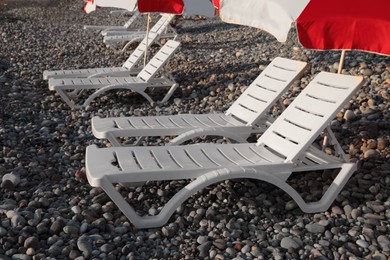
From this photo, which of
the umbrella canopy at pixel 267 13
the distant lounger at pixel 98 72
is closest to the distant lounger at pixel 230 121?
the umbrella canopy at pixel 267 13

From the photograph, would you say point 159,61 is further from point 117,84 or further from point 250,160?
point 250,160

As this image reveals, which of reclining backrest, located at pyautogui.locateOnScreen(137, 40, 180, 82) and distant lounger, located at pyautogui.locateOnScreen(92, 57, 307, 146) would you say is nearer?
distant lounger, located at pyautogui.locateOnScreen(92, 57, 307, 146)

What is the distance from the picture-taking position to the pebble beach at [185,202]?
324cm

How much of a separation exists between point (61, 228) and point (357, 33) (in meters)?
2.47

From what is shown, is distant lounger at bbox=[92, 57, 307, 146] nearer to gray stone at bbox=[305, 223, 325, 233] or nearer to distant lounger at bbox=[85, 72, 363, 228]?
distant lounger at bbox=[85, 72, 363, 228]

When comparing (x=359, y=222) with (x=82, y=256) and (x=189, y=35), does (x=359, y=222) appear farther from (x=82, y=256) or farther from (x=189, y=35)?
(x=189, y=35)

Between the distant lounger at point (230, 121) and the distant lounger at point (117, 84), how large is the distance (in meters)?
2.02

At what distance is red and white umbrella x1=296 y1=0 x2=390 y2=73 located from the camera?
274 cm

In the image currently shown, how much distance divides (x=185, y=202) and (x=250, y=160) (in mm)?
671

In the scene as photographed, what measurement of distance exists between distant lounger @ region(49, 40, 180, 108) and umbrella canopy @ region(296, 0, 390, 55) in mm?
4304

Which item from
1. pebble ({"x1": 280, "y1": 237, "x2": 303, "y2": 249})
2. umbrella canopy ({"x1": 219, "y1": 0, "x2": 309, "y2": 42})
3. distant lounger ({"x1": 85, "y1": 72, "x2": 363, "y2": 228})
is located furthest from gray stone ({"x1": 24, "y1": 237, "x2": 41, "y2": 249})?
umbrella canopy ({"x1": 219, "y1": 0, "x2": 309, "y2": 42})

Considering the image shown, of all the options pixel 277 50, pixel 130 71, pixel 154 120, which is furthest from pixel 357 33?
pixel 277 50

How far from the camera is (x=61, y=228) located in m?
3.39

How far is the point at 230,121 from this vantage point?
5.06 metres
